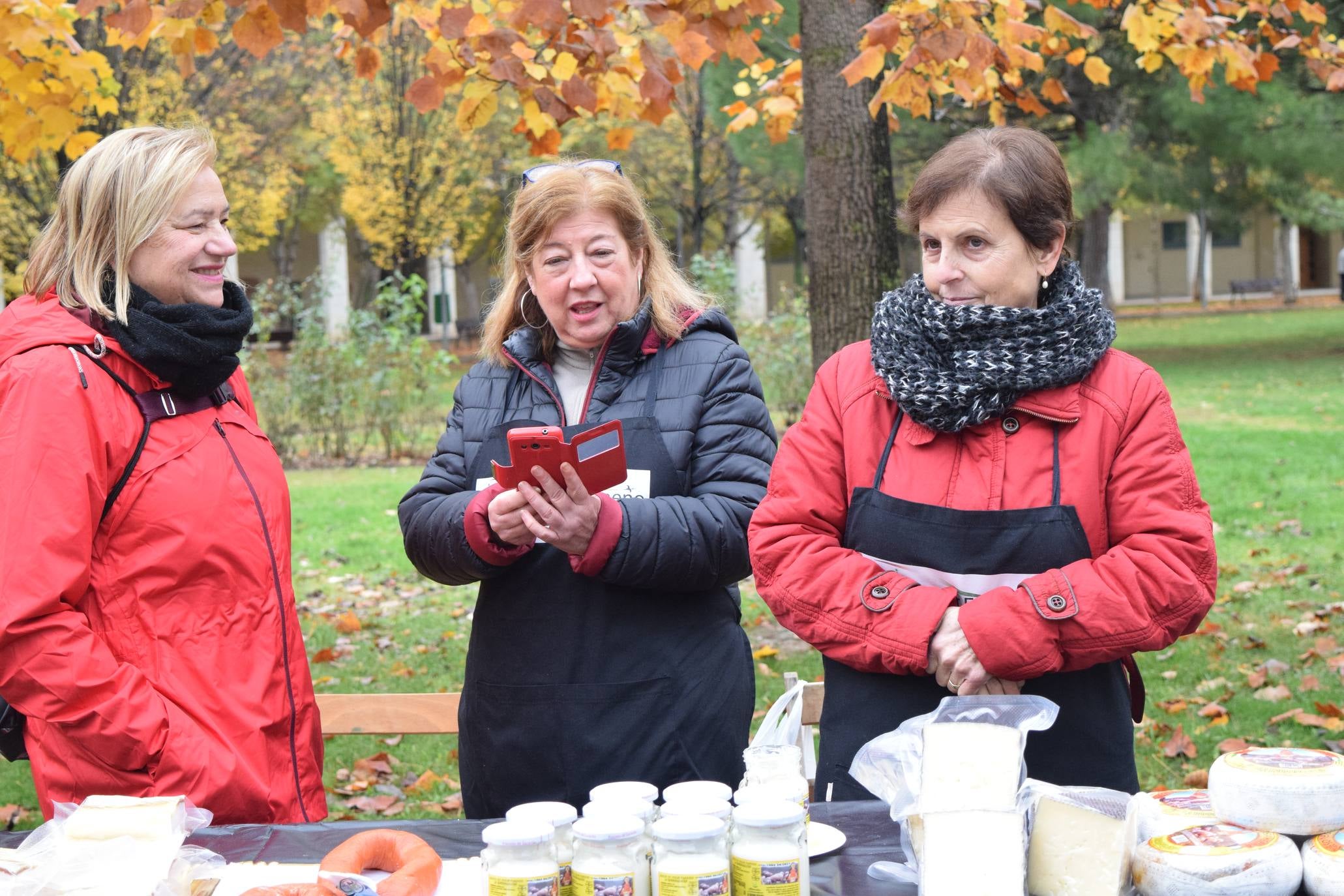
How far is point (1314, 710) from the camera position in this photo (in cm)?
557

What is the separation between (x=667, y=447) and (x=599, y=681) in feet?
1.73

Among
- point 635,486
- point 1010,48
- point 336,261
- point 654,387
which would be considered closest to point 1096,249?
point 336,261

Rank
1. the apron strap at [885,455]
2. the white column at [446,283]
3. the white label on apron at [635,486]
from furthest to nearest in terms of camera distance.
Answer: the white column at [446,283], the white label on apron at [635,486], the apron strap at [885,455]

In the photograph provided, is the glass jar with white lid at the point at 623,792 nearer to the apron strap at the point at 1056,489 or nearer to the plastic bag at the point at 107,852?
the plastic bag at the point at 107,852

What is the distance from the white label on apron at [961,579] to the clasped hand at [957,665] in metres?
0.06

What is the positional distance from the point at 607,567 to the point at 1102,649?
3.24 feet

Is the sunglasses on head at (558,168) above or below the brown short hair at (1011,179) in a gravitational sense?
above

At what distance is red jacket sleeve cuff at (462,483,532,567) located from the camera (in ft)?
9.10

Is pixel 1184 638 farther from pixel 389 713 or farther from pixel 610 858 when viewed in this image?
pixel 610 858

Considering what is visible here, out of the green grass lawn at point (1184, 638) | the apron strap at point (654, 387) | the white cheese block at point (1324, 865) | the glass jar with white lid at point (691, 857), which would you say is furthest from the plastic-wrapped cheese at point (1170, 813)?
the green grass lawn at point (1184, 638)

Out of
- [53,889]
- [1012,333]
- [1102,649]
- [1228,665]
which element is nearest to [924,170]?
[1012,333]

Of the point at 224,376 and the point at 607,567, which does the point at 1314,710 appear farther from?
the point at 224,376

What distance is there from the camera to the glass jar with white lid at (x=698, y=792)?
1.93m

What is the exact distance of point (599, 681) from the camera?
285cm
